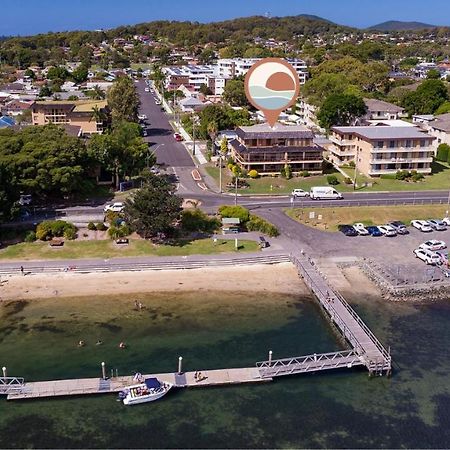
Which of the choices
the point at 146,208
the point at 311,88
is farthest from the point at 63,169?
the point at 311,88

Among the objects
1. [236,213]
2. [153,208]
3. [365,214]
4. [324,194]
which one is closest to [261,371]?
[153,208]

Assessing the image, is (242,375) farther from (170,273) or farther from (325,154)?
(325,154)

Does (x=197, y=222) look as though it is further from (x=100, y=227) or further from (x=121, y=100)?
(x=121, y=100)

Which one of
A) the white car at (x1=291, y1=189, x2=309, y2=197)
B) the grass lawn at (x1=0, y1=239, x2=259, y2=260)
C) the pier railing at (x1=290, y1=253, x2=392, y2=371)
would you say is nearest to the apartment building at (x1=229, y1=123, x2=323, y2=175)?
the white car at (x1=291, y1=189, x2=309, y2=197)

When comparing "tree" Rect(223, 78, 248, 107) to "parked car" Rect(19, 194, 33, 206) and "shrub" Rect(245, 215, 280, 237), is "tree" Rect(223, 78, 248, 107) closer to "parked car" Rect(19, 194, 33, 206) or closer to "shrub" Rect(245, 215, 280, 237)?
"parked car" Rect(19, 194, 33, 206)

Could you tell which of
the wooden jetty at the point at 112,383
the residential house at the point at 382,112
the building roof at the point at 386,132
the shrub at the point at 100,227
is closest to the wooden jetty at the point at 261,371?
the wooden jetty at the point at 112,383
